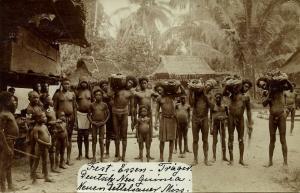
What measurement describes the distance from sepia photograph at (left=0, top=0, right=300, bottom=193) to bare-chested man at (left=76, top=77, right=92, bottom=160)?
0.02 metres

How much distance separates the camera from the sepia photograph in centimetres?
602

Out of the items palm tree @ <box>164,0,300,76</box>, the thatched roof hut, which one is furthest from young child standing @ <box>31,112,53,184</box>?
the thatched roof hut

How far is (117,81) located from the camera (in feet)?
24.5

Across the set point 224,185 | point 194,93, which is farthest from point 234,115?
point 224,185

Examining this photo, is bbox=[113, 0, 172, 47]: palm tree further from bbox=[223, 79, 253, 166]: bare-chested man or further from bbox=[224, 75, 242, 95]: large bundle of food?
bbox=[223, 79, 253, 166]: bare-chested man

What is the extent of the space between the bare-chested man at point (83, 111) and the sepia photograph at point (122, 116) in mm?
21

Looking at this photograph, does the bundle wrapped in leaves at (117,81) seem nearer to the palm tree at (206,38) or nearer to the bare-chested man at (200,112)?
the bare-chested man at (200,112)

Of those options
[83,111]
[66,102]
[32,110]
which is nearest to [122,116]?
[83,111]

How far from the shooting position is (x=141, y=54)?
42.2ft

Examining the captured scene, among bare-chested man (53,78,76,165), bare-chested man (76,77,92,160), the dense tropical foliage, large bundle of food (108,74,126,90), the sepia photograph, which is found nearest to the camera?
the sepia photograph

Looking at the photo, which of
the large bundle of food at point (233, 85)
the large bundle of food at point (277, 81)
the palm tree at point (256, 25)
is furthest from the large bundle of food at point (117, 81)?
the palm tree at point (256, 25)

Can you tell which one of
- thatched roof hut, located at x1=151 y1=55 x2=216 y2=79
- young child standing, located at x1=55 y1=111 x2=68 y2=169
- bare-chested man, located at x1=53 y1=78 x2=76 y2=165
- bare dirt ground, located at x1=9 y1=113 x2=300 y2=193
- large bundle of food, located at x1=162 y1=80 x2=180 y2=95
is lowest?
bare dirt ground, located at x1=9 y1=113 x2=300 y2=193

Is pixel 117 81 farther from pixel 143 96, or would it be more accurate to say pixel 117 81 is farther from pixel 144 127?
pixel 144 127

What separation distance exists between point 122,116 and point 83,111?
107cm
